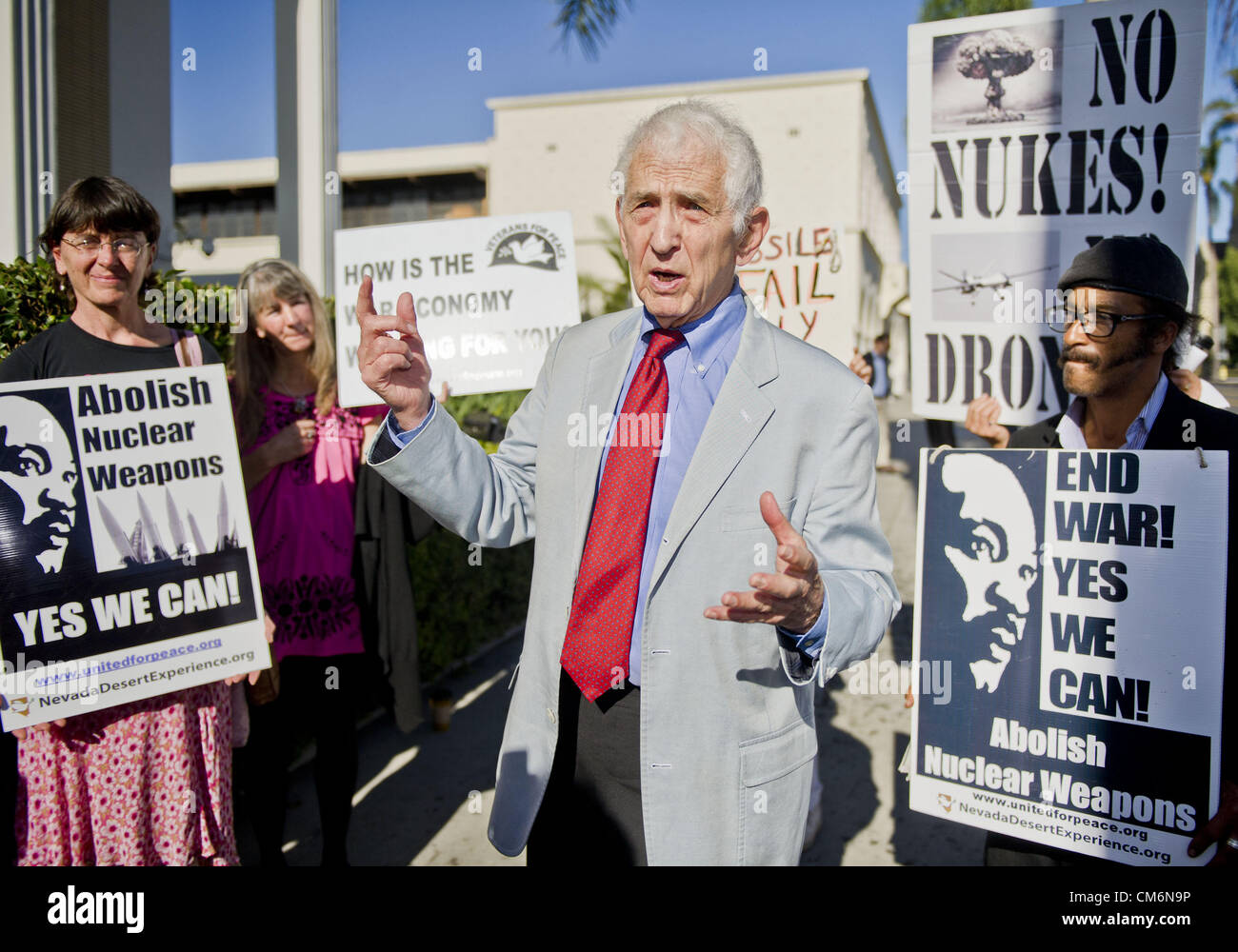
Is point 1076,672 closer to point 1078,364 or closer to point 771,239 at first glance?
point 1078,364

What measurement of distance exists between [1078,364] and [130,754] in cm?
279

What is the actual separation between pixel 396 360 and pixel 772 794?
120 cm

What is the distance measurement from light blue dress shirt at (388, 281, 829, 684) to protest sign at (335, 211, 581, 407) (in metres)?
1.78

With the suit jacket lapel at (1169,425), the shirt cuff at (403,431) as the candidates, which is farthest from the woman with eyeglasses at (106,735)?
the suit jacket lapel at (1169,425)

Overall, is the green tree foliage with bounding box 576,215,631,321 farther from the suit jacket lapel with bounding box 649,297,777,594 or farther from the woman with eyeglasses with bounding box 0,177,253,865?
the suit jacket lapel with bounding box 649,297,777,594

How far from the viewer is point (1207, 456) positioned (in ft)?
6.79

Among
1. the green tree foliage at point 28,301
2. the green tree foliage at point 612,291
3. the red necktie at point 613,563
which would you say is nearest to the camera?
the red necktie at point 613,563

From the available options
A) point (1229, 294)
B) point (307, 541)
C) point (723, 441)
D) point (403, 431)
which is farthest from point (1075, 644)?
point (1229, 294)

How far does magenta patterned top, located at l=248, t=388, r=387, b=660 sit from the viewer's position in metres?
3.18

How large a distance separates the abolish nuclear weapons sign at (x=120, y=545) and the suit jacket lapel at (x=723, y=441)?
4.77 ft

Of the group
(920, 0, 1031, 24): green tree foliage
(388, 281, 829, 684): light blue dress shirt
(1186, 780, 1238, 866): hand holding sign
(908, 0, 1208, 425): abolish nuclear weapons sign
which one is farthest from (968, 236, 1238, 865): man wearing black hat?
(920, 0, 1031, 24): green tree foliage

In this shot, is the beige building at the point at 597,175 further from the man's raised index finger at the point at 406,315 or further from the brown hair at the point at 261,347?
the man's raised index finger at the point at 406,315

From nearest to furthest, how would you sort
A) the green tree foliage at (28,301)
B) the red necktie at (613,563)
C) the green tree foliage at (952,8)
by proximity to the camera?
1. the red necktie at (613,563)
2. the green tree foliage at (28,301)
3. the green tree foliage at (952,8)

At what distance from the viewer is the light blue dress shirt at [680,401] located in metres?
1.89
